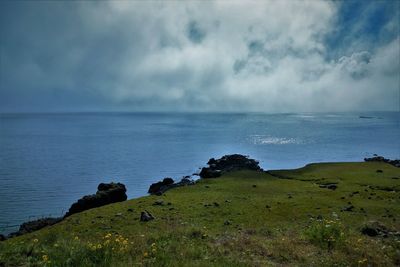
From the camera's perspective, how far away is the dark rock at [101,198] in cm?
4397

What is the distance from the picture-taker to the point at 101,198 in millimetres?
46938

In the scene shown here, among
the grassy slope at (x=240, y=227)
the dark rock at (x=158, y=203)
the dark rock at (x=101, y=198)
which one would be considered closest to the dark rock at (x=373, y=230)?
the grassy slope at (x=240, y=227)

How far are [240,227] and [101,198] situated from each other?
82.5ft

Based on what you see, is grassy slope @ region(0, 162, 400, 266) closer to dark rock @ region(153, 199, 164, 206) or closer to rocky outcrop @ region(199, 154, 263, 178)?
dark rock @ region(153, 199, 164, 206)

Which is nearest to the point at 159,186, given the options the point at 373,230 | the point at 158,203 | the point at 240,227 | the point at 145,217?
the point at 158,203

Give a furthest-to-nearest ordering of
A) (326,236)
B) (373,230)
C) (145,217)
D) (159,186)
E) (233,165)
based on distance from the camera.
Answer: (233,165) < (159,186) < (145,217) < (373,230) < (326,236)

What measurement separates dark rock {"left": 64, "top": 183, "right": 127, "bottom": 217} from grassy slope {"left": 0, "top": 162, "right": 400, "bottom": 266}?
6165 millimetres

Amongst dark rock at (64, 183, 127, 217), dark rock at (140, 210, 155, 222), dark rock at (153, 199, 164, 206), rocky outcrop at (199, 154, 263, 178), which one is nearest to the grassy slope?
dark rock at (153, 199, 164, 206)

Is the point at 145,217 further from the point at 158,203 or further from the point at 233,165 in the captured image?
the point at 233,165

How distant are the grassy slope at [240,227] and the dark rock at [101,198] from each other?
6165 millimetres

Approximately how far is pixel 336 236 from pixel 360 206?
22186 millimetres

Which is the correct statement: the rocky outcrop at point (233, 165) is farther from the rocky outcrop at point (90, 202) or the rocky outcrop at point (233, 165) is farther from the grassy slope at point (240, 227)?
the rocky outcrop at point (90, 202)

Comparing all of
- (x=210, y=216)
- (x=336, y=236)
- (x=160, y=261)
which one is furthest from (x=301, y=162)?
(x=160, y=261)

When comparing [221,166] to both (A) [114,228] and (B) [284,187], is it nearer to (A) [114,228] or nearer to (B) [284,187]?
(B) [284,187]
